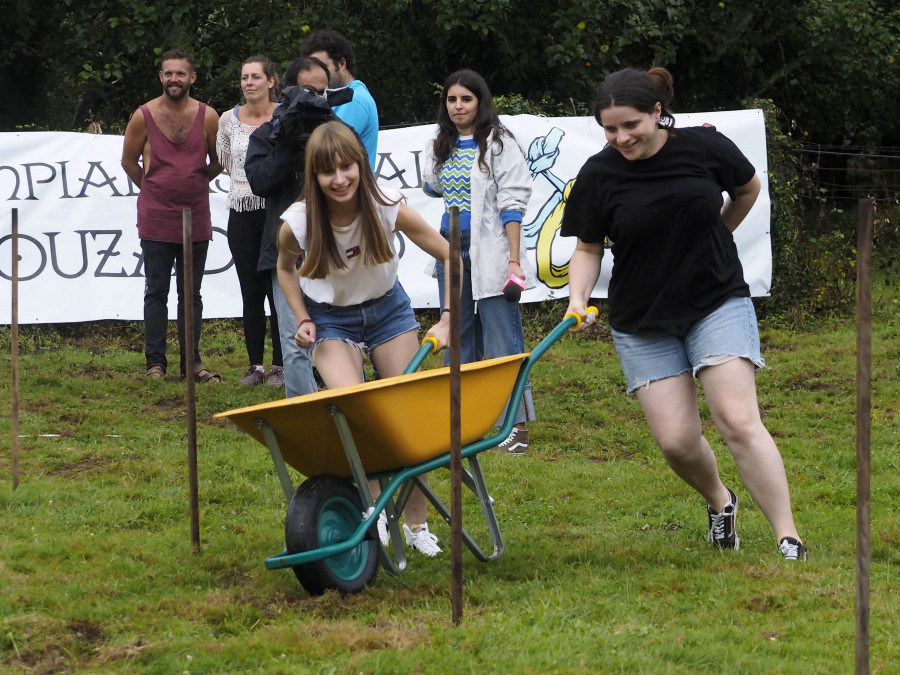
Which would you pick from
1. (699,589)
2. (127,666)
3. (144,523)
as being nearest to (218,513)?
(144,523)

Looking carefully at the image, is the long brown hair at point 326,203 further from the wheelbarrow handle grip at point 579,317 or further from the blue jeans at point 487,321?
the blue jeans at point 487,321

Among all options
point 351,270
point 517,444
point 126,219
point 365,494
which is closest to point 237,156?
point 517,444

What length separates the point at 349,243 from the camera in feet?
13.5

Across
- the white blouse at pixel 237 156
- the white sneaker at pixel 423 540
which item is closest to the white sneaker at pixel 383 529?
the white sneaker at pixel 423 540

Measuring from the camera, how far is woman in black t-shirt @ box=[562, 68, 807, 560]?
397cm

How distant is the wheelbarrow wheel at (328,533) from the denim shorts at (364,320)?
2.10ft

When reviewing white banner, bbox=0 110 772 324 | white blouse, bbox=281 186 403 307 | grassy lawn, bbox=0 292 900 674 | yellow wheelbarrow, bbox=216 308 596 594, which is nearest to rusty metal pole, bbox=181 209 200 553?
grassy lawn, bbox=0 292 900 674

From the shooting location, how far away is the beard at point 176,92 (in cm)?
730

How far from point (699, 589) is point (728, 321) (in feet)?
2.92

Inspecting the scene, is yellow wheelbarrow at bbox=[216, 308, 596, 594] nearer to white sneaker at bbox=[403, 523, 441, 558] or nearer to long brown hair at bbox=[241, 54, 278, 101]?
white sneaker at bbox=[403, 523, 441, 558]

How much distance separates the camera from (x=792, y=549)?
4039 millimetres

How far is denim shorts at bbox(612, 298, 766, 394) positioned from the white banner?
5022 millimetres

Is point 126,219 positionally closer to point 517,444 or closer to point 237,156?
point 237,156

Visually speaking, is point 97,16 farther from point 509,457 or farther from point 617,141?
point 617,141
